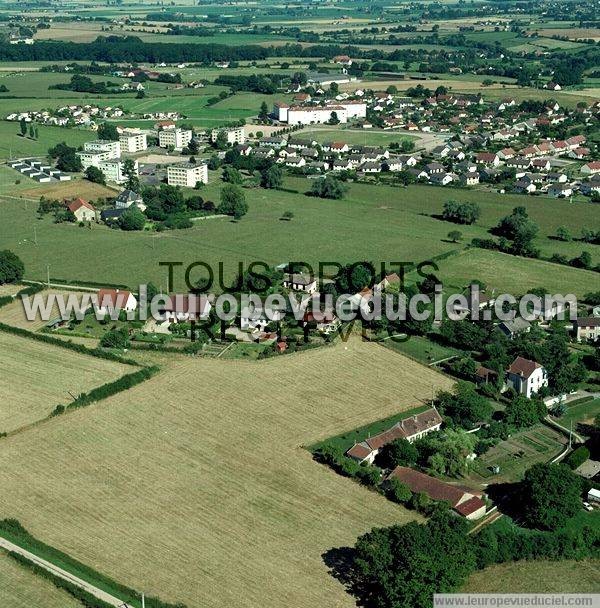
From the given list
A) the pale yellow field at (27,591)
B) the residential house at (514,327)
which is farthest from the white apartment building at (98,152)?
the pale yellow field at (27,591)

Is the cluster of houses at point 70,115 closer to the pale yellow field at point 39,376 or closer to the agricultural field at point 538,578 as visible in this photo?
the pale yellow field at point 39,376

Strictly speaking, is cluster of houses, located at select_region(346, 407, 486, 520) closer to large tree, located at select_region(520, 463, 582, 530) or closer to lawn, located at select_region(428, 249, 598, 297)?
large tree, located at select_region(520, 463, 582, 530)

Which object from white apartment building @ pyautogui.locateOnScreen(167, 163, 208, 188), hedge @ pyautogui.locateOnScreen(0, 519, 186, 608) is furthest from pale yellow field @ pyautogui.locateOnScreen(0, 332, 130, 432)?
white apartment building @ pyautogui.locateOnScreen(167, 163, 208, 188)

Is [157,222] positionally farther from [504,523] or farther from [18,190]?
[504,523]

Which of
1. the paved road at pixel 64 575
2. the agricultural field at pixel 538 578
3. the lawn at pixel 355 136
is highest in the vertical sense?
the lawn at pixel 355 136

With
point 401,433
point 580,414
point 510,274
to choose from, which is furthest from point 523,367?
point 510,274

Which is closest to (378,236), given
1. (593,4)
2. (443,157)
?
(443,157)
